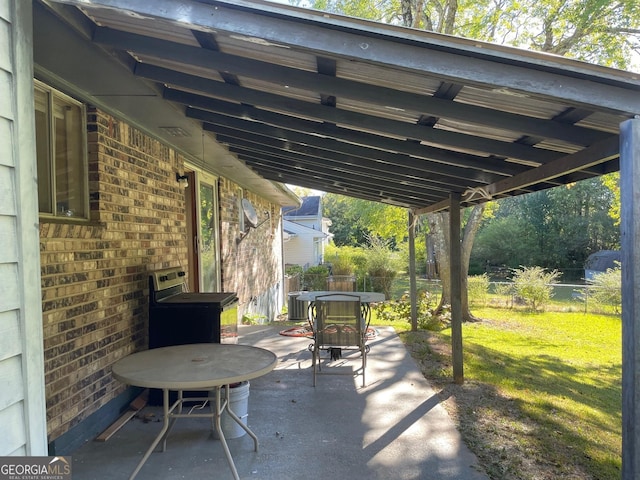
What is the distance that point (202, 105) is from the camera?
11.1ft

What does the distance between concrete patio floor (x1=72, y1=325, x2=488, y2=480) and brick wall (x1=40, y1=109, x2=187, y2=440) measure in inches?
18.1

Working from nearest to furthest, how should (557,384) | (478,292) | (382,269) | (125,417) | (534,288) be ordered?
1. (125,417)
2. (557,384)
3. (534,288)
4. (478,292)
5. (382,269)

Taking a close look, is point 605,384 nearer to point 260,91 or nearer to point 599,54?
point 260,91

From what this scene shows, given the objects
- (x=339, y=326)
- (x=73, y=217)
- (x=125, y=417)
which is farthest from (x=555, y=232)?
(x=73, y=217)

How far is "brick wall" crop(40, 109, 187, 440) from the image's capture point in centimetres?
278

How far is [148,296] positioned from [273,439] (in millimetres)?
1805

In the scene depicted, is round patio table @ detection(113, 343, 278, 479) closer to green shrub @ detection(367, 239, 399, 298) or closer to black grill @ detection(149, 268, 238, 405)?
black grill @ detection(149, 268, 238, 405)

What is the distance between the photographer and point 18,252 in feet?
4.81

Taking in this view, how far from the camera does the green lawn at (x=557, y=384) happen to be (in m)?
3.42

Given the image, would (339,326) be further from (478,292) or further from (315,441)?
(478,292)

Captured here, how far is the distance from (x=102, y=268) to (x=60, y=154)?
90cm

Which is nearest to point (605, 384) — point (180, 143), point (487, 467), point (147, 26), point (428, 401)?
point (428, 401)

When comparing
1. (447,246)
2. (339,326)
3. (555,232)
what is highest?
(555,232)

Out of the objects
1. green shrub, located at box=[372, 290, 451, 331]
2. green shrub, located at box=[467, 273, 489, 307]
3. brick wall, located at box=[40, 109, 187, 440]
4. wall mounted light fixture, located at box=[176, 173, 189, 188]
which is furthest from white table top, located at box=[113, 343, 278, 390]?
green shrub, located at box=[467, 273, 489, 307]
